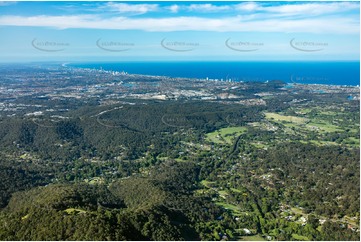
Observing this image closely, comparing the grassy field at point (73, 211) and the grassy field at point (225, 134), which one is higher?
the grassy field at point (73, 211)

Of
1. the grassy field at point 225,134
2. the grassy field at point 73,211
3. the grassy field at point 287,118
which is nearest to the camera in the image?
the grassy field at point 73,211

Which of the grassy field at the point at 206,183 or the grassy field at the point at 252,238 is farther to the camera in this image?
the grassy field at the point at 206,183

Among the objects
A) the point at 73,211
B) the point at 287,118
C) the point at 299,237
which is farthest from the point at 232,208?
the point at 287,118

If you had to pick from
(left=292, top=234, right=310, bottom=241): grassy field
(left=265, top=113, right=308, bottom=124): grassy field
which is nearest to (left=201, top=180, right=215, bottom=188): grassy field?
(left=292, top=234, right=310, bottom=241): grassy field

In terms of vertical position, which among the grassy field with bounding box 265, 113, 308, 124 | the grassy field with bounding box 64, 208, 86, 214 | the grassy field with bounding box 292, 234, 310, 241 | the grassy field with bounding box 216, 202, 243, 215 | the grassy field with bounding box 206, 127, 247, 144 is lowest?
the grassy field with bounding box 216, 202, 243, 215

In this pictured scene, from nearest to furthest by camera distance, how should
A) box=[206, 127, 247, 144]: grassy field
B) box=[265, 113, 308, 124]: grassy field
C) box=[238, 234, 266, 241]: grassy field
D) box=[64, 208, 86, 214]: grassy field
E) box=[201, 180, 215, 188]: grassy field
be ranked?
box=[64, 208, 86, 214]: grassy field
box=[238, 234, 266, 241]: grassy field
box=[201, 180, 215, 188]: grassy field
box=[206, 127, 247, 144]: grassy field
box=[265, 113, 308, 124]: grassy field

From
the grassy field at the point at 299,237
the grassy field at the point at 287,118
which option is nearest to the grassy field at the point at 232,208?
the grassy field at the point at 299,237

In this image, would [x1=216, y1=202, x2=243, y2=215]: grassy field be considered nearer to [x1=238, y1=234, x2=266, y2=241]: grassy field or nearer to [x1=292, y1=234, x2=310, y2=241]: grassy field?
[x1=238, y1=234, x2=266, y2=241]: grassy field

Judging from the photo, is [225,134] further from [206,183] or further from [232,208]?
[232,208]

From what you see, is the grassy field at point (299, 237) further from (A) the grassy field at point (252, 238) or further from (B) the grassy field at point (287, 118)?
(B) the grassy field at point (287, 118)

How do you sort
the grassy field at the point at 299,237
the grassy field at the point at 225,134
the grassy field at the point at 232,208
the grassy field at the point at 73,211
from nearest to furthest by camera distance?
the grassy field at the point at 73,211, the grassy field at the point at 299,237, the grassy field at the point at 232,208, the grassy field at the point at 225,134
